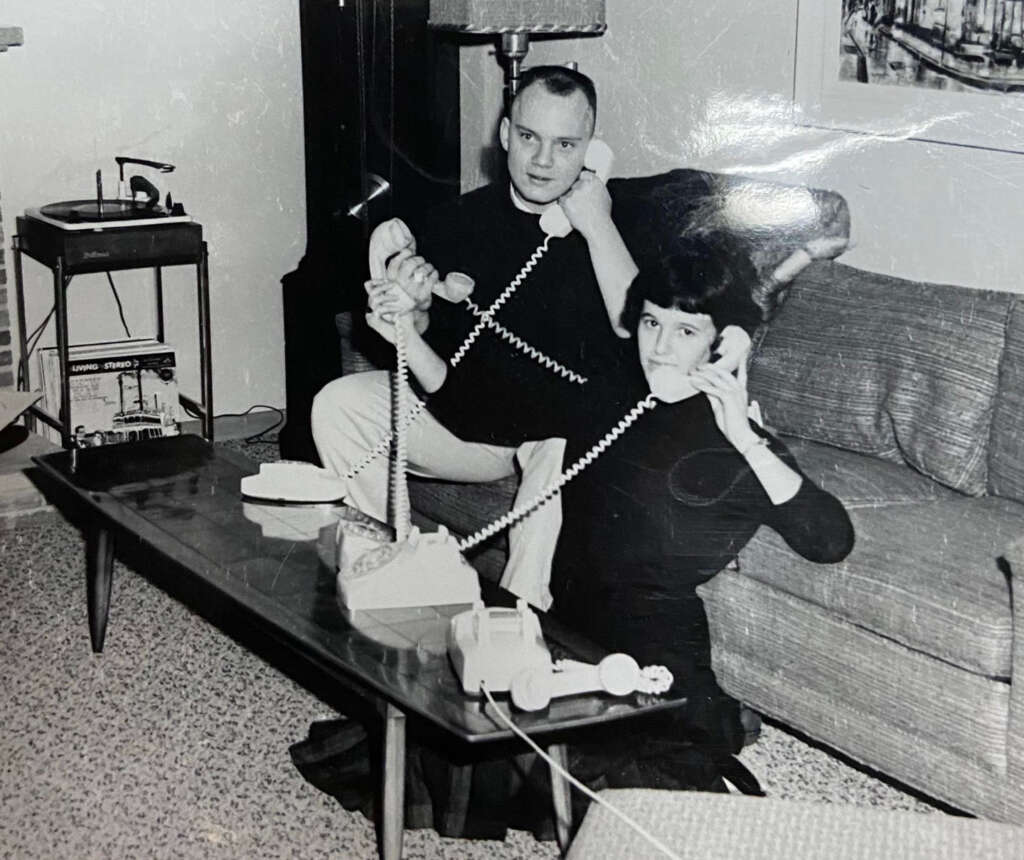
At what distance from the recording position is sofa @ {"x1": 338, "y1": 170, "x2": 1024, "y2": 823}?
217 cm

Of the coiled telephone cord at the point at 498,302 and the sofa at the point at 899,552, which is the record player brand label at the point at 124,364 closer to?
the coiled telephone cord at the point at 498,302

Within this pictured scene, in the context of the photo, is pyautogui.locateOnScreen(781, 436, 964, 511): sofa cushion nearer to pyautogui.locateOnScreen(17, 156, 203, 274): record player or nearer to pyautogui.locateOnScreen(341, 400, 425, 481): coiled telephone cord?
pyautogui.locateOnScreen(341, 400, 425, 481): coiled telephone cord

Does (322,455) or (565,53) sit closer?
(322,455)

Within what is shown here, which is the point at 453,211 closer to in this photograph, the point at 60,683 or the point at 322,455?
the point at 322,455

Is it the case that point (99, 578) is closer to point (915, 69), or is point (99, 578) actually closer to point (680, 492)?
point (680, 492)

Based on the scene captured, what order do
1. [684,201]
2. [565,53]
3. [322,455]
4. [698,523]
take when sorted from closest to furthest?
1. [698,523]
2. [684,201]
3. [322,455]
4. [565,53]

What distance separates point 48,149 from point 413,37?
1.05 m

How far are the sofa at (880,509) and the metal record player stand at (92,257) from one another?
1.30 metres

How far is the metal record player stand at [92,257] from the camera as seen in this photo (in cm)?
365

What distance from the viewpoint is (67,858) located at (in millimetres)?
2086

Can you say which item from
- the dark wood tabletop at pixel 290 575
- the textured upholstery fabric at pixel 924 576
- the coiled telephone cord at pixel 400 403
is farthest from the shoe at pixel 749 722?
the coiled telephone cord at pixel 400 403

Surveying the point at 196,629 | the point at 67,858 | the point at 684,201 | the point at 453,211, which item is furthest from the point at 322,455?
the point at 67,858

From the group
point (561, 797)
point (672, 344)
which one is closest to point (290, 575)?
point (561, 797)

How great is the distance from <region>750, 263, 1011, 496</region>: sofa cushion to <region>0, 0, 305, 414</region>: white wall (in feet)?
6.46
